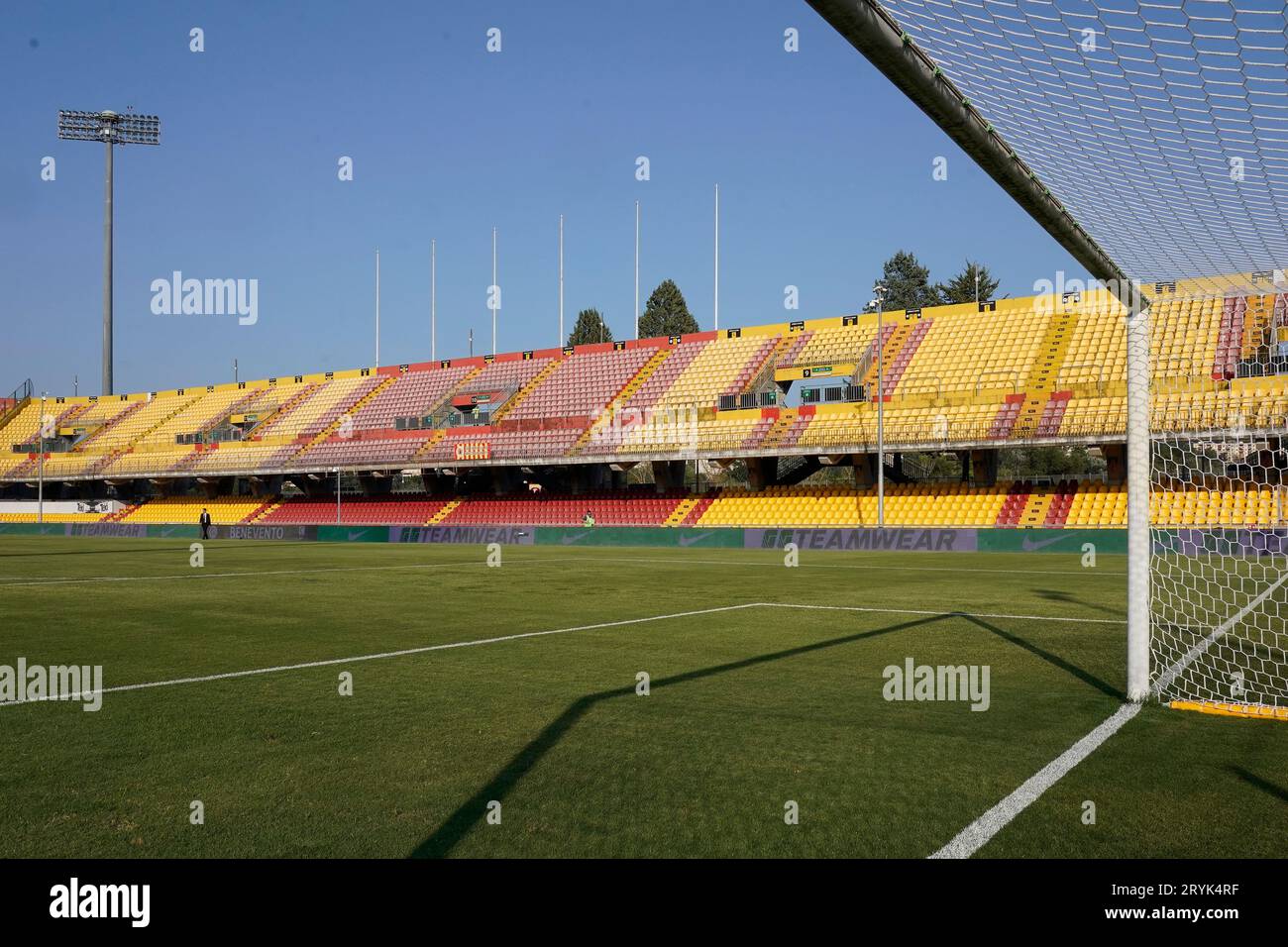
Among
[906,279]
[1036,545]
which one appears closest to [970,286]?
[906,279]

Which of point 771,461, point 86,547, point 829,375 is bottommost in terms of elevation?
point 86,547

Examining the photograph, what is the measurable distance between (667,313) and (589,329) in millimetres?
8459

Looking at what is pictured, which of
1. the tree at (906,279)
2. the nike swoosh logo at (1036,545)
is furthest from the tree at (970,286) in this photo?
the nike swoosh logo at (1036,545)

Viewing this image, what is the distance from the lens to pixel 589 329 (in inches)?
4247

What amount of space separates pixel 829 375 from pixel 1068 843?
1691 inches

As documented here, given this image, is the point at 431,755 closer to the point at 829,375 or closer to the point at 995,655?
the point at 995,655

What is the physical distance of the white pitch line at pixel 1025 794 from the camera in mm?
4372

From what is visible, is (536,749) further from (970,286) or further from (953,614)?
(970,286)

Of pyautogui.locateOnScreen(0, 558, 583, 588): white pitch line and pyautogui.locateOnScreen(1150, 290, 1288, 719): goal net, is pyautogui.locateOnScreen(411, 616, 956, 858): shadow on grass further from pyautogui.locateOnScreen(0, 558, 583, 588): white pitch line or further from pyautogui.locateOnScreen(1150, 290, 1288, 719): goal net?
pyautogui.locateOnScreen(0, 558, 583, 588): white pitch line

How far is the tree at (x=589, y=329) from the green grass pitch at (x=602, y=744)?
311ft

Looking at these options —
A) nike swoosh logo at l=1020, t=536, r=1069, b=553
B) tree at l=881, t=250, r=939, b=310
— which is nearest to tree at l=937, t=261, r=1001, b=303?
tree at l=881, t=250, r=939, b=310

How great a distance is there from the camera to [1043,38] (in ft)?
19.3

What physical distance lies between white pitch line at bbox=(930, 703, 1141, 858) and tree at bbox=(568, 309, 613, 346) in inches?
3996
